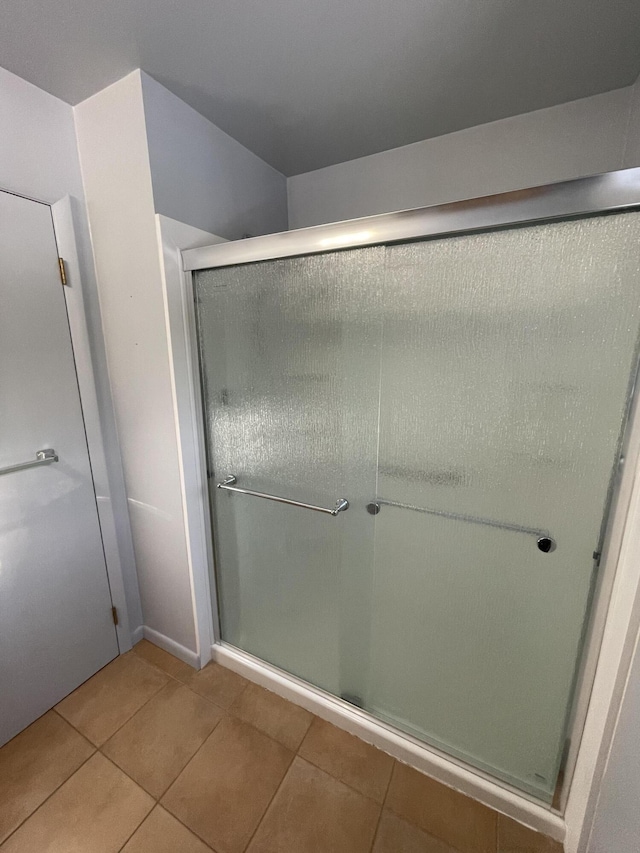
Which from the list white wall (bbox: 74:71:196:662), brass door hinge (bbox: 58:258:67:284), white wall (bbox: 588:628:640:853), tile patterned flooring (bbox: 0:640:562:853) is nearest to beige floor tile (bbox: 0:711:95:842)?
tile patterned flooring (bbox: 0:640:562:853)

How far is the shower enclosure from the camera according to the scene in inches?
31.0

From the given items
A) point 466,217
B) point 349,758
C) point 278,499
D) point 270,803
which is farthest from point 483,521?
point 270,803

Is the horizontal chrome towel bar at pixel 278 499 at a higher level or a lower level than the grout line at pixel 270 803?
higher

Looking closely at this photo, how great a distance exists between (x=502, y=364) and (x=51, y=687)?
2035 millimetres

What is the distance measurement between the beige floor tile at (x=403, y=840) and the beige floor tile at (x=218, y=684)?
679 millimetres

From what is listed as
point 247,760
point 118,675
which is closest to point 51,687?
point 118,675

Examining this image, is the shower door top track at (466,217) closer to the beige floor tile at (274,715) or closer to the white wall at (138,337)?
the white wall at (138,337)

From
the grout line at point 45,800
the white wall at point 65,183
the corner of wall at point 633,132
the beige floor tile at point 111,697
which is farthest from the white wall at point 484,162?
the grout line at point 45,800

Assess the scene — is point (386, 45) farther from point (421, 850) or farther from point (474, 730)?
point (421, 850)

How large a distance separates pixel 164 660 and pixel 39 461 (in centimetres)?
108

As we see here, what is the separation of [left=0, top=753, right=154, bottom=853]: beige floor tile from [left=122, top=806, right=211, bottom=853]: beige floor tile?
28 mm

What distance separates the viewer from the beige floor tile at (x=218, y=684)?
1423mm

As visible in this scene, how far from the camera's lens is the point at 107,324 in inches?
54.2

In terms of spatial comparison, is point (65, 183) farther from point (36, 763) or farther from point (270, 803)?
point (270, 803)
